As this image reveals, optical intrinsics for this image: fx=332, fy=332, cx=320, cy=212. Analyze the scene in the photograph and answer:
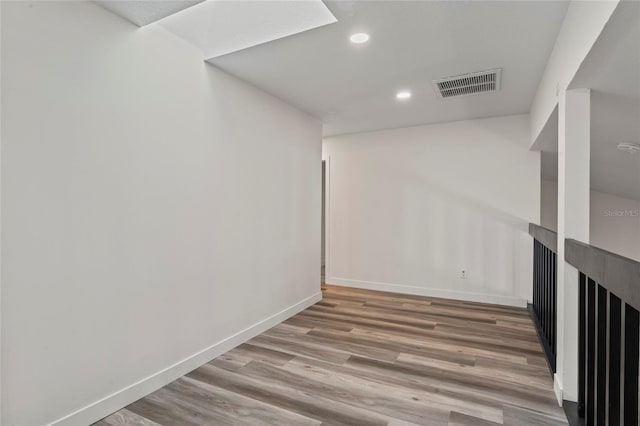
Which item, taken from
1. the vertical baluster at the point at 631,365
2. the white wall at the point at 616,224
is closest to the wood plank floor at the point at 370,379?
the vertical baluster at the point at 631,365

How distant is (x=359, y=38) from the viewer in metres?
2.22

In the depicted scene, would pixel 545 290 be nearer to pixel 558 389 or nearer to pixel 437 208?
pixel 558 389

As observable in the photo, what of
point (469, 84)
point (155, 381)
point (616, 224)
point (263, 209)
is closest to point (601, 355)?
point (469, 84)

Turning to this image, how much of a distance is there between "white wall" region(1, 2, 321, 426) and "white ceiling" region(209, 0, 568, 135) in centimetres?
53

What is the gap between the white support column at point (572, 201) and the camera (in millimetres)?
1896

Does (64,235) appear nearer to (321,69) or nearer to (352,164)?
(321,69)

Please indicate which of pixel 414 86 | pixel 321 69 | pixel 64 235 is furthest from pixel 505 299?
pixel 64 235

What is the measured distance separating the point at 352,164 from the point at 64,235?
12.3 feet

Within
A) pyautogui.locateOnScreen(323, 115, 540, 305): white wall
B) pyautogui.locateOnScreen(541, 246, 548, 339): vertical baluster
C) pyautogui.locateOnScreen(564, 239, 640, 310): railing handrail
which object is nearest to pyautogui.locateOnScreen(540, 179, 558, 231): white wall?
pyautogui.locateOnScreen(323, 115, 540, 305): white wall

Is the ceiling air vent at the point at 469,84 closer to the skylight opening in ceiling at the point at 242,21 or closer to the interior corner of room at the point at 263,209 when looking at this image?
the interior corner of room at the point at 263,209

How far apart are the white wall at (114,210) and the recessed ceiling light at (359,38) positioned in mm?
1128

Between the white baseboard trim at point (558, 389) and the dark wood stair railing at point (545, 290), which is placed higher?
the dark wood stair railing at point (545, 290)

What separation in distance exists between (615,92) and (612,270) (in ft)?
4.04

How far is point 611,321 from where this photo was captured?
1354 mm
